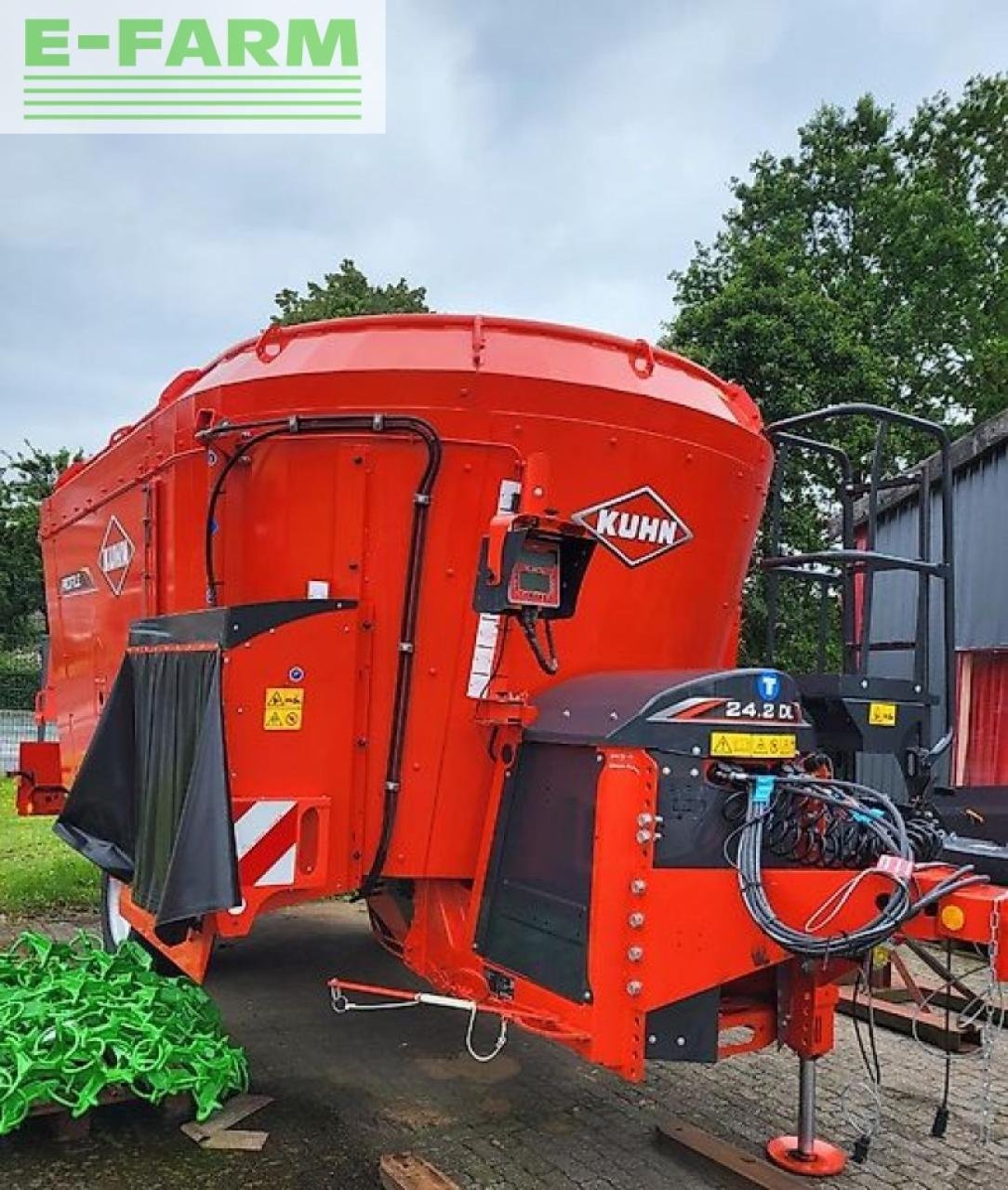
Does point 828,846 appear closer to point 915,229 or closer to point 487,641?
point 487,641

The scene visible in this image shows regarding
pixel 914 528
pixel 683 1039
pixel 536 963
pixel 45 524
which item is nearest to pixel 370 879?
pixel 536 963

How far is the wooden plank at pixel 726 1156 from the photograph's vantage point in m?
3.45

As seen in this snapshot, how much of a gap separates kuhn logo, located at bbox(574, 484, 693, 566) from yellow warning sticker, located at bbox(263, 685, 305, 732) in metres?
1.09

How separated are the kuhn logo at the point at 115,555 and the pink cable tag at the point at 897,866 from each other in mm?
3126

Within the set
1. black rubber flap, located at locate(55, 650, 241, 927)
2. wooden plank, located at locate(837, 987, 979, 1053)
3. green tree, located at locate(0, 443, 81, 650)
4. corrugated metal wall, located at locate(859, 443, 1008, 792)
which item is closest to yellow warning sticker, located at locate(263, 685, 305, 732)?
black rubber flap, located at locate(55, 650, 241, 927)

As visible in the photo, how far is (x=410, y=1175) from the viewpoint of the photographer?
3.40m

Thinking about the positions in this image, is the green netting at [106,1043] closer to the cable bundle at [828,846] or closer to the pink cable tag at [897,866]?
the cable bundle at [828,846]

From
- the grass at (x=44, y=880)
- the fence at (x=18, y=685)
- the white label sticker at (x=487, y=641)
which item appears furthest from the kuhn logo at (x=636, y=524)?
the fence at (x=18, y=685)

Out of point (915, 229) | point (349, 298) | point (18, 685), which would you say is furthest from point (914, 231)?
point (18, 685)

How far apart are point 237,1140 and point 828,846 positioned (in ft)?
7.33

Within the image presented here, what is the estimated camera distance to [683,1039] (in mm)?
3137

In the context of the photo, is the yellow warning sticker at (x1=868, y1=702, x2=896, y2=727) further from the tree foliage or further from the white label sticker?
the tree foliage

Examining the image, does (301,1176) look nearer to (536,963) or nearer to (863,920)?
(536,963)

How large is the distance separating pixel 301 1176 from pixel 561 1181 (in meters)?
0.84
